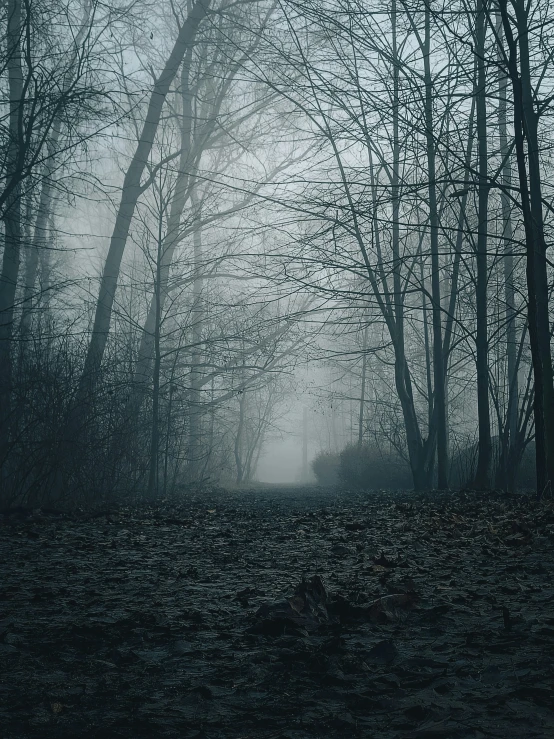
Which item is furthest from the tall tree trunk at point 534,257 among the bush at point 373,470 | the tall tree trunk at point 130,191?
the bush at point 373,470

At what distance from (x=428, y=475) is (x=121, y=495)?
6.26 metres

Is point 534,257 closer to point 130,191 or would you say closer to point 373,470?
point 130,191

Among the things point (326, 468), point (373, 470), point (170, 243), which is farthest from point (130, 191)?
point (326, 468)

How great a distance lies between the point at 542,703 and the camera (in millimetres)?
2148

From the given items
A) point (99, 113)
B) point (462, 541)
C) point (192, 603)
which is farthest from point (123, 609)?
point (99, 113)

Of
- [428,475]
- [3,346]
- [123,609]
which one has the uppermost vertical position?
[3,346]

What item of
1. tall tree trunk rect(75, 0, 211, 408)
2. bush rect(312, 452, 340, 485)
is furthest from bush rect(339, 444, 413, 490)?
tall tree trunk rect(75, 0, 211, 408)

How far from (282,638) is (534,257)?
6.49 m

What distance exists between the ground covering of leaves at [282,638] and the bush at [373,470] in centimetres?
1664

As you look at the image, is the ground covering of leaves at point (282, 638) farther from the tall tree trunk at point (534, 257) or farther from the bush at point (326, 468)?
the bush at point (326, 468)

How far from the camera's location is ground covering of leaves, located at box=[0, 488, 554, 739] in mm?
2143

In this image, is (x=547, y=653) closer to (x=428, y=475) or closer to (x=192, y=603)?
(x=192, y=603)

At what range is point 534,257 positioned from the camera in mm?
8172

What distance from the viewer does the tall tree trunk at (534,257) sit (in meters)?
7.64
